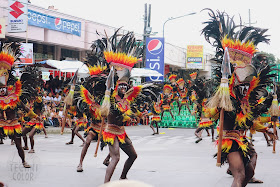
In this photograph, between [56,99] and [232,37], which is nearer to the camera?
[232,37]

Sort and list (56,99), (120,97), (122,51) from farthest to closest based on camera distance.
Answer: (56,99) < (122,51) < (120,97)

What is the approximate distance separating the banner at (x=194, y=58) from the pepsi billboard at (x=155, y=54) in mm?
20584

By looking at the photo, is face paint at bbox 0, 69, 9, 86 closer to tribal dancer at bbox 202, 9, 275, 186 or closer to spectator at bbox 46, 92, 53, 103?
tribal dancer at bbox 202, 9, 275, 186

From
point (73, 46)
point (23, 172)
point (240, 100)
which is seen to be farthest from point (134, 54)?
point (73, 46)

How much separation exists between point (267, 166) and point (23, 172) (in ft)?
17.9

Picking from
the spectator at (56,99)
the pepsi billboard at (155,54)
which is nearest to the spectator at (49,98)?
the spectator at (56,99)

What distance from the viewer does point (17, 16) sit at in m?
21.3

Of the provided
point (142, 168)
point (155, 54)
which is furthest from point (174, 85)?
point (142, 168)

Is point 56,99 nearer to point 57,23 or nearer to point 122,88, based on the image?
point 57,23

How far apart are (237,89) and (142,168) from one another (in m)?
4.01

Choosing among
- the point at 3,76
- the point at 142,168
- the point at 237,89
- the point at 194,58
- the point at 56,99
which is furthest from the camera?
the point at 194,58

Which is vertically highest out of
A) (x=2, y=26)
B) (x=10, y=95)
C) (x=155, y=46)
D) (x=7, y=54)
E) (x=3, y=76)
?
(x=2, y=26)

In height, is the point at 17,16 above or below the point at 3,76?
above

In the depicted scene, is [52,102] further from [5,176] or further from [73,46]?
[5,176]
